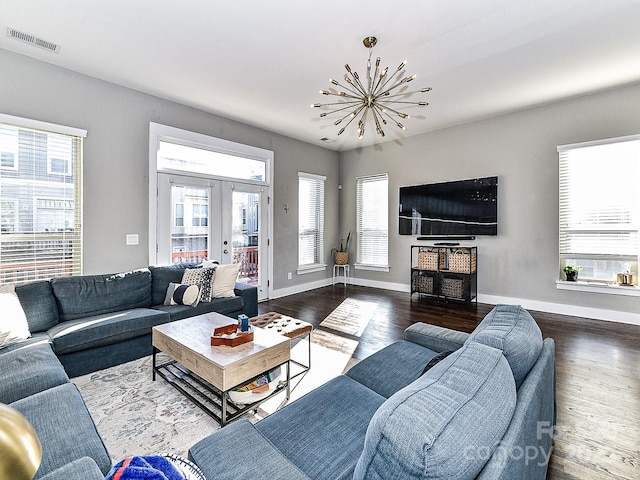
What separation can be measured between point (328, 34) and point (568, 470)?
353cm

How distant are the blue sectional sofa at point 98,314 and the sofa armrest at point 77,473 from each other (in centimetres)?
199

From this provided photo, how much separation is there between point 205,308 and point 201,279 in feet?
1.16

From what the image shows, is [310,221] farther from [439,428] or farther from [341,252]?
[439,428]

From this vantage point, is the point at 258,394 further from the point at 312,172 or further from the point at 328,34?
the point at 312,172

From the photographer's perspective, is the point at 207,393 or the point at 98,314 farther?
the point at 98,314

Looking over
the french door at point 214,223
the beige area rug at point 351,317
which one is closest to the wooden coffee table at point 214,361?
the beige area rug at point 351,317

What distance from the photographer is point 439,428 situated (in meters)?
0.67

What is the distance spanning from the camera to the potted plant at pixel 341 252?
6.69 m

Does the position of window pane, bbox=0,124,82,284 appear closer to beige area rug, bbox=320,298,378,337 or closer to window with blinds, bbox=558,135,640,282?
beige area rug, bbox=320,298,378,337

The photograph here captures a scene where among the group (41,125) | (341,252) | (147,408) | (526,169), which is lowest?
(147,408)

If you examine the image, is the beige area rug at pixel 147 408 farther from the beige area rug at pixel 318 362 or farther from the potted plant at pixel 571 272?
the potted plant at pixel 571 272

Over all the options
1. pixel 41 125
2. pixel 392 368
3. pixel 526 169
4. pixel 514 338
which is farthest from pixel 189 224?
pixel 526 169

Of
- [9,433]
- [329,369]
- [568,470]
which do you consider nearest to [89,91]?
[329,369]

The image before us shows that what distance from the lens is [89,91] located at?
3516mm
